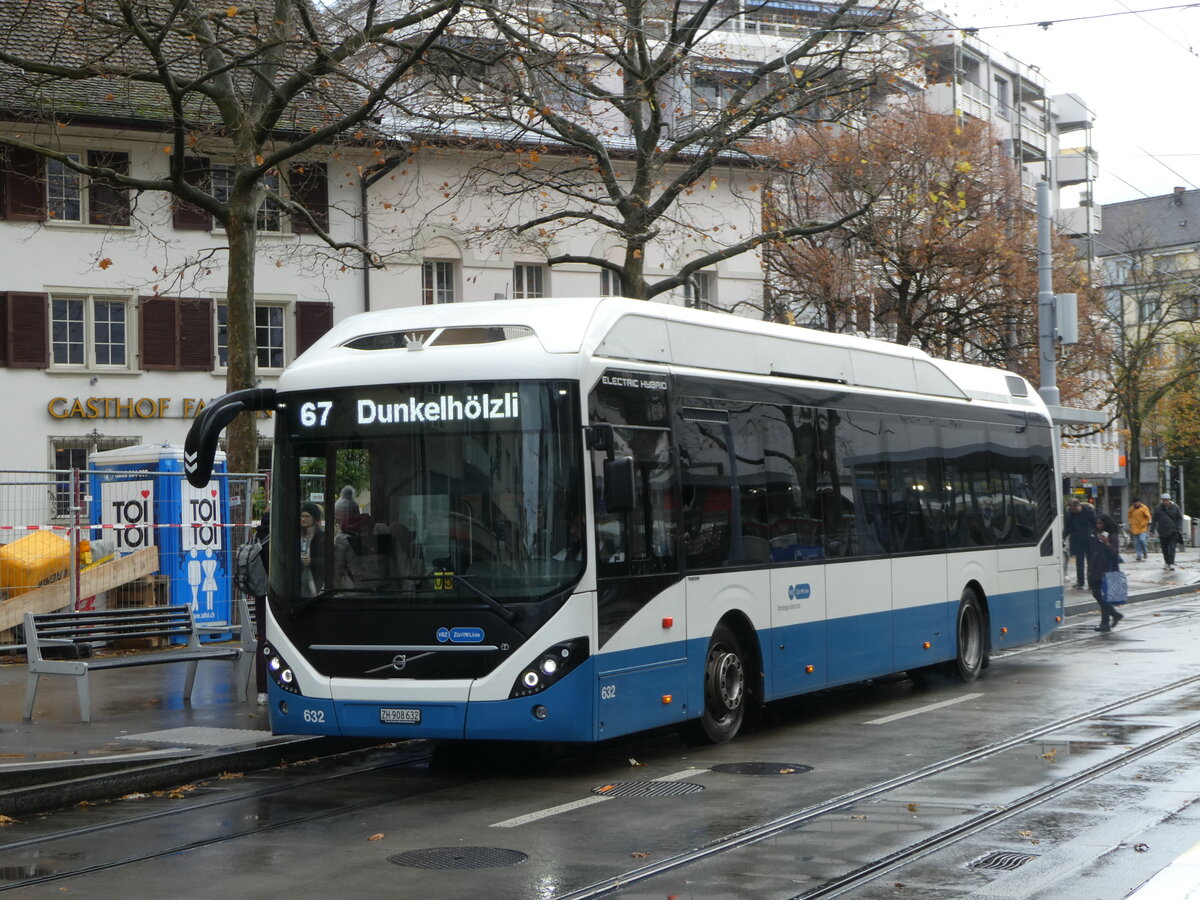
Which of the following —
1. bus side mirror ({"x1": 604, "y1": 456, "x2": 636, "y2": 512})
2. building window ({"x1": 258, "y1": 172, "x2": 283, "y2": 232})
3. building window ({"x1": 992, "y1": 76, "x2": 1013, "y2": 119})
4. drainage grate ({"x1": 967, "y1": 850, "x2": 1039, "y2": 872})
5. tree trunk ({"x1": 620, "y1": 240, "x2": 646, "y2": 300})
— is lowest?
drainage grate ({"x1": 967, "y1": 850, "x2": 1039, "y2": 872})

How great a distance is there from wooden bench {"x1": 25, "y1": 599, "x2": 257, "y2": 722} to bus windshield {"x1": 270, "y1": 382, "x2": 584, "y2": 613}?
104 inches

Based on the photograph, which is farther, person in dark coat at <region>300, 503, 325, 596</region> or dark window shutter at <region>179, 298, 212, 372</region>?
dark window shutter at <region>179, 298, 212, 372</region>

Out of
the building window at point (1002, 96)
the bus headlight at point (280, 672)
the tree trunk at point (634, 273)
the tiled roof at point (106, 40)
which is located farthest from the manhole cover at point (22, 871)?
the building window at point (1002, 96)

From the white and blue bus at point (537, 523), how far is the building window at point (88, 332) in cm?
2295

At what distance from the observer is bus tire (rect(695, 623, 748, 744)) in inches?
463

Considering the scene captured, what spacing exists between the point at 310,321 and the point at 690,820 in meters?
27.3

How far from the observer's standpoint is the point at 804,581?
13.0 m

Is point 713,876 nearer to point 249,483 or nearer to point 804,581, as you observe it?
point 804,581

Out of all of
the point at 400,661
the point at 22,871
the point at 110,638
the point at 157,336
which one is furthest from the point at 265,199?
the point at 22,871

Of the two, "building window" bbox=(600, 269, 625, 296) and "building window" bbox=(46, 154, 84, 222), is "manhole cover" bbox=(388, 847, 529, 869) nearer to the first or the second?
"building window" bbox=(46, 154, 84, 222)

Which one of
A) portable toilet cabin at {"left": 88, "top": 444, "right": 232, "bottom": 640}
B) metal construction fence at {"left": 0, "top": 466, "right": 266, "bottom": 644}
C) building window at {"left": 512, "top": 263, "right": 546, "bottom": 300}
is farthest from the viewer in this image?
building window at {"left": 512, "top": 263, "right": 546, "bottom": 300}

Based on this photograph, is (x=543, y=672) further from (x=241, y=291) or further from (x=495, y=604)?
(x=241, y=291)

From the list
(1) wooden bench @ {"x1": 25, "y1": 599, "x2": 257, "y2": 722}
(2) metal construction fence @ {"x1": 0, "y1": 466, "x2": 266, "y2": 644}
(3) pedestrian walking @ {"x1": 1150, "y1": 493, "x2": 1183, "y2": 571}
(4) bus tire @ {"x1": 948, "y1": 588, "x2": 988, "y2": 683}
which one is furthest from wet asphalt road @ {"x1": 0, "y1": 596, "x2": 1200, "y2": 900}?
(3) pedestrian walking @ {"x1": 1150, "y1": 493, "x2": 1183, "y2": 571}

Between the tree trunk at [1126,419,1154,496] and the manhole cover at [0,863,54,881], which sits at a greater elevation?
the tree trunk at [1126,419,1154,496]
